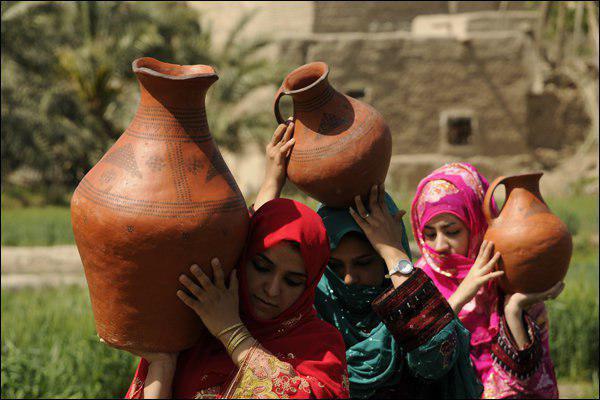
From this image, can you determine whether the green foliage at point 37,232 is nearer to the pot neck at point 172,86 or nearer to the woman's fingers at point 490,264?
the woman's fingers at point 490,264

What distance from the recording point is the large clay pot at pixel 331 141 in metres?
2.31

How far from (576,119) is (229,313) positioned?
650 inches

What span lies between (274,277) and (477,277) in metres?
0.98

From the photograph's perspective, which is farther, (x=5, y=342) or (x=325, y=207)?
(x=5, y=342)

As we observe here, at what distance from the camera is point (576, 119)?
56.7 feet

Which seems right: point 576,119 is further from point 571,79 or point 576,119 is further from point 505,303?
point 505,303

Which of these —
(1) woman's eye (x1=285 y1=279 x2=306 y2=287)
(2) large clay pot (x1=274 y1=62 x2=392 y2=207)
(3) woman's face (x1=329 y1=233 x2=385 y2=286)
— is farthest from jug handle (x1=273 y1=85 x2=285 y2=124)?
(1) woman's eye (x1=285 y1=279 x2=306 y2=287)

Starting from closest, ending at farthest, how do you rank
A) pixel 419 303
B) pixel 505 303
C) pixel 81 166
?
pixel 419 303 < pixel 505 303 < pixel 81 166

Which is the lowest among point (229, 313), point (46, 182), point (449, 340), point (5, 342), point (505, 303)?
point (46, 182)

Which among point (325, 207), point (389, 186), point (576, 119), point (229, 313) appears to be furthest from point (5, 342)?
point (576, 119)

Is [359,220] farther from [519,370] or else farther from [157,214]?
[519,370]

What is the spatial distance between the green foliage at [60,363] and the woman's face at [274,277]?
278cm

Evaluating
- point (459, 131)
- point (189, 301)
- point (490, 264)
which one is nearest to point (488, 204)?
point (490, 264)

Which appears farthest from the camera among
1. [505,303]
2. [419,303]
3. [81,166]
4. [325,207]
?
[81,166]
